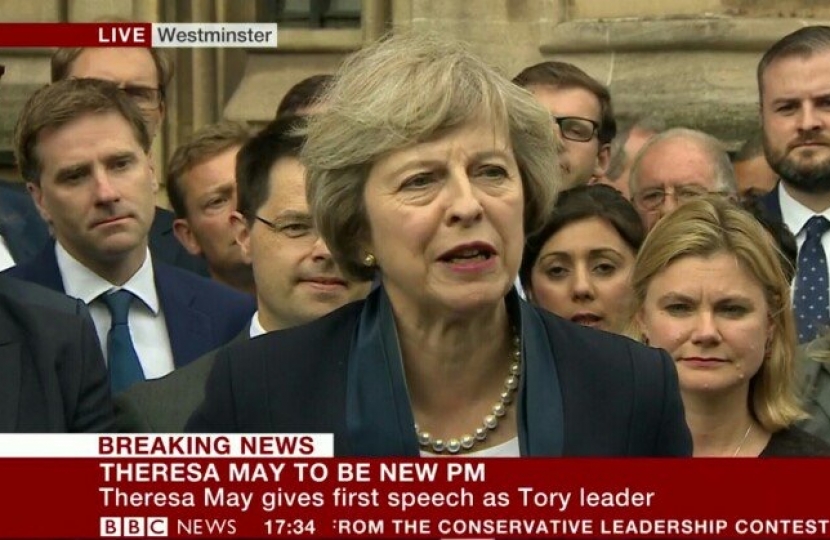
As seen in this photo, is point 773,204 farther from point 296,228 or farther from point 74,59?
point 74,59

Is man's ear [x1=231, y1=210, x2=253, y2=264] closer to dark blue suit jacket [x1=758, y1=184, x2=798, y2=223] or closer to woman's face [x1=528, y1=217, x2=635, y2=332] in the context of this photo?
woman's face [x1=528, y1=217, x2=635, y2=332]

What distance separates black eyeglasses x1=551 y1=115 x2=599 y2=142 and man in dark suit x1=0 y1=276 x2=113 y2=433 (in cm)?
117

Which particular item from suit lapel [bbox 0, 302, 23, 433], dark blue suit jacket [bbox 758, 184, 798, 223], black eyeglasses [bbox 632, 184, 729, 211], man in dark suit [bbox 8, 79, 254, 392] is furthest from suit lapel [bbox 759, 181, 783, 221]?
suit lapel [bbox 0, 302, 23, 433]

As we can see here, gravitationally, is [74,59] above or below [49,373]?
above

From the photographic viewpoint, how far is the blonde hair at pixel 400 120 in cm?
237

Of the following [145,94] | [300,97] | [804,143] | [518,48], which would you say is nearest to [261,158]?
[300,97]

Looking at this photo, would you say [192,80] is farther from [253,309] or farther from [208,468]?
[208,468]

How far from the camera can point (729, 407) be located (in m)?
2.75

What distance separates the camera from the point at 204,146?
129 inches

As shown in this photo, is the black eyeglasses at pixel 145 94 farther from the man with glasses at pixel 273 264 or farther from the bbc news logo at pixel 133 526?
the bbc news logo at pixel 133 526

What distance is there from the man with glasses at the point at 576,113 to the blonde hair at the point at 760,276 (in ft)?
2.04

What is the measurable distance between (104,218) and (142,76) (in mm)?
355

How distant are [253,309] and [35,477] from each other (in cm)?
56

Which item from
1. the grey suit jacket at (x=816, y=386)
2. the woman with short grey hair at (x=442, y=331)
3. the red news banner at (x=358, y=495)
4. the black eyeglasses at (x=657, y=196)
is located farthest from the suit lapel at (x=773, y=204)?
the woman with short grey hair at (x=442, y=331)
